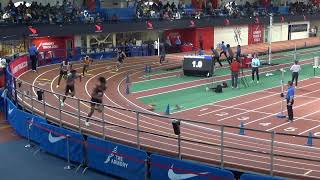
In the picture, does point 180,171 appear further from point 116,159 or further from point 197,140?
point 197,140

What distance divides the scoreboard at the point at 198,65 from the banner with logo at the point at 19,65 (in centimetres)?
1104

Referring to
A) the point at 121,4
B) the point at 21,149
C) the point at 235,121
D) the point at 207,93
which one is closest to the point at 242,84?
Answer: the point at 207,93

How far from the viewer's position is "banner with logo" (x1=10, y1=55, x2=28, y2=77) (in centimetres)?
2869

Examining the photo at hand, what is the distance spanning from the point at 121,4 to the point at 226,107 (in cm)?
2502

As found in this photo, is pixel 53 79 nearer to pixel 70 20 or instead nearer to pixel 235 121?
pixel 70 20

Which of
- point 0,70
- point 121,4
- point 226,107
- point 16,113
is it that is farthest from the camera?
point 121,4

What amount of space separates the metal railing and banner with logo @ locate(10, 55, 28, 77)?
787cm

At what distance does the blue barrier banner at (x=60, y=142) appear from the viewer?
49.4ft

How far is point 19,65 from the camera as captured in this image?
3072 cm

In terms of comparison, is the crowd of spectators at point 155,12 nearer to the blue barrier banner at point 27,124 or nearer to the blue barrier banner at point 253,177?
the blue barrier banner at point 27,124

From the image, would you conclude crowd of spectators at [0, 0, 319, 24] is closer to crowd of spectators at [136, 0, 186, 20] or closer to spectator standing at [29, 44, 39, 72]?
crowd of spectators at [136, 0, 186, 20]

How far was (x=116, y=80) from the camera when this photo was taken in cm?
3083

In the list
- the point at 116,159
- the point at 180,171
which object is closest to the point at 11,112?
the point at 116,159

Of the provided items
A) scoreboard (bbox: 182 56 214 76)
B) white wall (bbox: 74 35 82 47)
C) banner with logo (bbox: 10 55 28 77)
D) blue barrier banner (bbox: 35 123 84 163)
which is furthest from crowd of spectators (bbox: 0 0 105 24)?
blue barrier banner (bbox: 35 123 84 163)
